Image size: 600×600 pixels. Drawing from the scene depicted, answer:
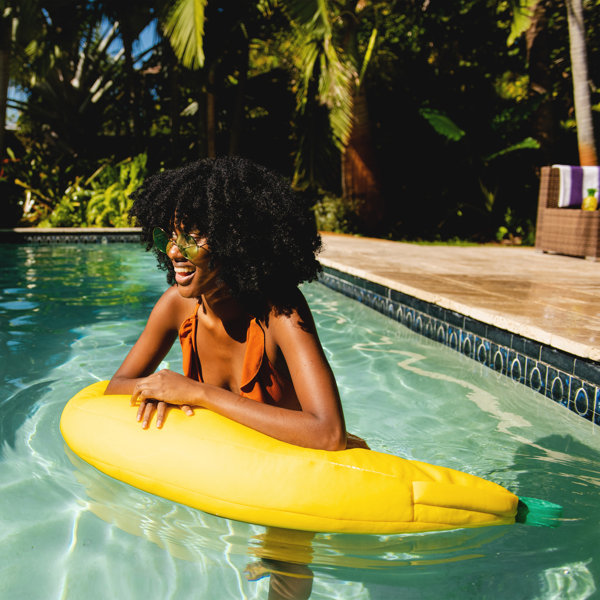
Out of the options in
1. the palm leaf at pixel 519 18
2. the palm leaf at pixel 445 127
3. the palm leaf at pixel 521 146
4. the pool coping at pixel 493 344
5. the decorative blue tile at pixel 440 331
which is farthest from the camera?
the palm leaf at pixel 445 127

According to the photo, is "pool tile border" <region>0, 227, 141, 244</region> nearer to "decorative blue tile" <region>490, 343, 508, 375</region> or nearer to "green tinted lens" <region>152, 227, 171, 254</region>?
"decorative blue tile" <region>490, 343, 508, 375</region>

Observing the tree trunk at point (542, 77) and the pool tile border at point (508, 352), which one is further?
the tree trunk at point (542, 77)

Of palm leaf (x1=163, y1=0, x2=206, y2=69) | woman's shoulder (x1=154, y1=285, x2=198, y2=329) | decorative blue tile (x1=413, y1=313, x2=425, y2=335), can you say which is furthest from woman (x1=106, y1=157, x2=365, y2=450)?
palm leaf (x1=163, y1=0, x2=206, y2=69)

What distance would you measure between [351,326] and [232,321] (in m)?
3.87

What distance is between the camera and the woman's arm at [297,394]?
190cm

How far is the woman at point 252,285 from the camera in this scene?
1.93m

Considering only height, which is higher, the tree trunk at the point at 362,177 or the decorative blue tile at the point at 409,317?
the tree trunk at the point at 362,177

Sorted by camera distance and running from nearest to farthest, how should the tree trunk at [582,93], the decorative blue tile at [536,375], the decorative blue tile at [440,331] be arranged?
the decorative blue tile at [536,375] → the decorative blue tile at [440,331] → the tree trunk at [582,93]

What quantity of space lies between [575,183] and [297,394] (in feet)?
25.4

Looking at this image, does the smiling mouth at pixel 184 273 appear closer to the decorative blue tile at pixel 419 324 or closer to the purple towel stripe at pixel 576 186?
the decorative blue tile at pixel 419 324

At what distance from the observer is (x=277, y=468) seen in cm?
187

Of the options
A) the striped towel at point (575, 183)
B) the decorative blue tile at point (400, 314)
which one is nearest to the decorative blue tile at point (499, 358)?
the decorative blue tile at point (400, 314)

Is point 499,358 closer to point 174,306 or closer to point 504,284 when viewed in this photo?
point 504,284

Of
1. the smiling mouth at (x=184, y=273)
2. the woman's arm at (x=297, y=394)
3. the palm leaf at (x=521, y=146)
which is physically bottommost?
the woman's arm at (x=297, y=394)
